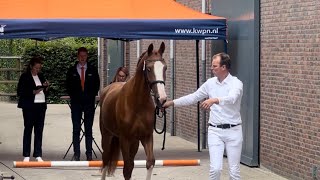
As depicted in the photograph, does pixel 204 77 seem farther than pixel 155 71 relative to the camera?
Yes

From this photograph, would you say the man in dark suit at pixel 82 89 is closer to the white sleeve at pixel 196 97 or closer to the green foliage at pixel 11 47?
the white sleeve at pixel 196 97

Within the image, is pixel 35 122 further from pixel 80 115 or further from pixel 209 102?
pixel 209 102

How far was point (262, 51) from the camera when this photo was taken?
13773mm

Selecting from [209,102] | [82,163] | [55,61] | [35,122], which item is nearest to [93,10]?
[35,122]

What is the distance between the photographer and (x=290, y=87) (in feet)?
41.2

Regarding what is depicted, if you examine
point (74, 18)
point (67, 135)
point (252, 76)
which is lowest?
point (67, 135)

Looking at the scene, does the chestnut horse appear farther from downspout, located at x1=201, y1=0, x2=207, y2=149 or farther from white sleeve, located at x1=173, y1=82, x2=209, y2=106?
downspout, located at x1=201, y1=0, x2=207, y2=149

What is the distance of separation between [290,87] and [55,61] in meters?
20.0

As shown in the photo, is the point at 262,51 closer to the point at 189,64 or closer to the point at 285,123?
the point at 285,123

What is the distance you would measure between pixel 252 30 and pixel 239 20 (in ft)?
2.82

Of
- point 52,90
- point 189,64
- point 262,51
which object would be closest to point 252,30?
point 262,51

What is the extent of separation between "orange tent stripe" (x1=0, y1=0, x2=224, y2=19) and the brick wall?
167 centimetres

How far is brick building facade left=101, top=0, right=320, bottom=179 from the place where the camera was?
11.6 metres

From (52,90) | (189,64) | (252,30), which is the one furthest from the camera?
(52,90)
